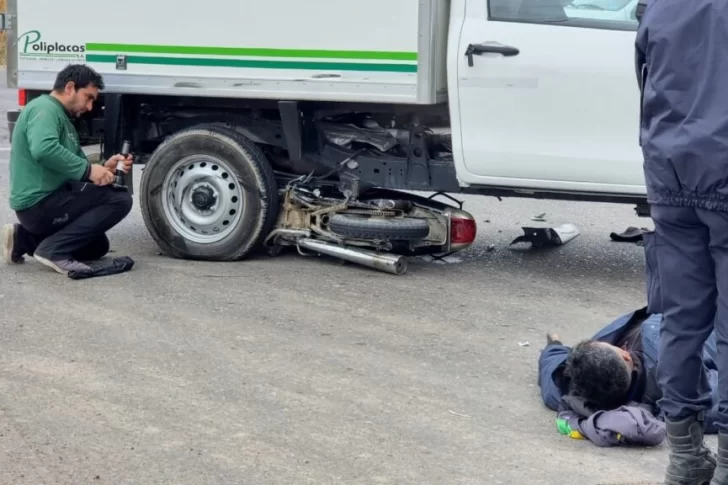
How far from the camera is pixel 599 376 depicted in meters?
4.58

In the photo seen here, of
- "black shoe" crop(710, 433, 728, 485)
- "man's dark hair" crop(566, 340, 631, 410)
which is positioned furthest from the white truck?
"black shoe" crop(710, 433, 728, 485)

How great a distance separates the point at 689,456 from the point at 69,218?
435 cm

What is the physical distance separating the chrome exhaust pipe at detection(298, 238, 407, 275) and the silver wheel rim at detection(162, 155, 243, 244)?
520 millimetres

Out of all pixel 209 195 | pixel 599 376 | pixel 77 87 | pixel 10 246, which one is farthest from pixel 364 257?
pixel 599 376

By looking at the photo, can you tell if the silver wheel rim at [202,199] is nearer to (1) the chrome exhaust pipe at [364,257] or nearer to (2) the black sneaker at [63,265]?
(1) the chrome exhaust pipe at [364,257]

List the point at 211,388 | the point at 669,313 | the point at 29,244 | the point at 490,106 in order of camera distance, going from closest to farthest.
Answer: the point at 669,313
the point at 211,388
the point at 490,106
the point at 29,244

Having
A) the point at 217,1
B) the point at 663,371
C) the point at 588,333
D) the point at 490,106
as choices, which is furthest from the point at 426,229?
the point at 663,371

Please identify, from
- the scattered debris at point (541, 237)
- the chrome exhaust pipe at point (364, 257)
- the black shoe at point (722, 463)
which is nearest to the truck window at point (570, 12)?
the chrome exhaust pipe at point (364, 257)

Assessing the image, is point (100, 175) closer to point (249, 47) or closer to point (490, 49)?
point (249, 47)

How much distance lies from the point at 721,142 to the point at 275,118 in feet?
13.9

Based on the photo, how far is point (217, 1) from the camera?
7043 millimetres

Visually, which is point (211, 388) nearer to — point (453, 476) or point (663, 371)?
point (453, 476)

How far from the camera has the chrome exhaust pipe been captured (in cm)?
708

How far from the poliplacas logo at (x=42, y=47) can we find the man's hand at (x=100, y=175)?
776 millimetres
